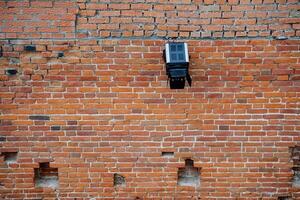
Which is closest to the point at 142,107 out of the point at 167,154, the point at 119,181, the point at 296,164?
the point at 167,154

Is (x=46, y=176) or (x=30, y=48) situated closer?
(x=30, y=48)

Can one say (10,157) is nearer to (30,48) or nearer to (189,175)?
(30,48)

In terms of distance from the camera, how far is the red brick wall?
338 cm

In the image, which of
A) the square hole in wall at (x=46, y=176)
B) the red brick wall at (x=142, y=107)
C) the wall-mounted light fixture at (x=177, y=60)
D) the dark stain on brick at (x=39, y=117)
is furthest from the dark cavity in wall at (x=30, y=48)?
the wall-mounted light fixture at (x=177, y=60)

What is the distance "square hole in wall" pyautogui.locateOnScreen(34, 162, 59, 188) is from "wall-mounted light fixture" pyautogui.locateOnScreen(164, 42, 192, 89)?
1889 mm

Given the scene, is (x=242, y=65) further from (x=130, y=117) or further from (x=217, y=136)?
(x=130, y=117)

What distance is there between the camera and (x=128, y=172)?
143 inches

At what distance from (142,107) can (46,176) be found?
1.50 meters

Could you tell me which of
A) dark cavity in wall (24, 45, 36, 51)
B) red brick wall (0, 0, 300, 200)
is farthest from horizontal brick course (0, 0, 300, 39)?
dark cavity in wall (24, 45, 36, 51)

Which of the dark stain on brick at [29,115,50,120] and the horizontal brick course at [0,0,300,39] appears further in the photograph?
the dark stain on brick at [29,115,50,120]

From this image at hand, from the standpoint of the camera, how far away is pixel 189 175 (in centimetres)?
369

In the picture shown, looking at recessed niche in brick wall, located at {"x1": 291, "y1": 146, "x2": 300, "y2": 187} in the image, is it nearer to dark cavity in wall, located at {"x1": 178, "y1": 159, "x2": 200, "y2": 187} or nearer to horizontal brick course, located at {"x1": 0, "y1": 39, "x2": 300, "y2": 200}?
horizontal brick course, located at {"x1": 0, "y1": 39, "x2": 300, "y2": 200}

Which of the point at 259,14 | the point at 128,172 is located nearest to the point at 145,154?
the point at 128,172

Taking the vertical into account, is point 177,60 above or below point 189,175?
above
